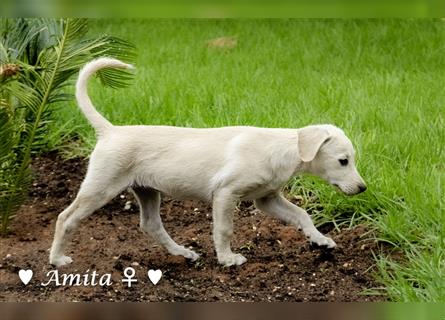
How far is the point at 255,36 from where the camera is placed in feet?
16.4

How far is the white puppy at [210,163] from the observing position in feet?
14.4

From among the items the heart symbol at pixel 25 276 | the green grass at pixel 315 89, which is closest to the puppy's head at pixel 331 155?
the green grass at pixel 315 89

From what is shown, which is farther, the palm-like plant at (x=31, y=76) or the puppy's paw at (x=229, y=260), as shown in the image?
the palm-like plant at (x=31, y=76)

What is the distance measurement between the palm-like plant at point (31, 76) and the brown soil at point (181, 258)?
18cm

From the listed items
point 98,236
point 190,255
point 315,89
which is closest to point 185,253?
point 190,255

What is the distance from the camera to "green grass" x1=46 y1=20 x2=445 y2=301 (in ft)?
15.7

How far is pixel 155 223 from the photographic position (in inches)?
181

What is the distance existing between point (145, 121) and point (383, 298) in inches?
52.9

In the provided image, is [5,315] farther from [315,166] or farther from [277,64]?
[277,64]

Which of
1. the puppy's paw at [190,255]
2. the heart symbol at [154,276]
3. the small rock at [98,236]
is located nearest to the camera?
the heart symbol at [154,276]

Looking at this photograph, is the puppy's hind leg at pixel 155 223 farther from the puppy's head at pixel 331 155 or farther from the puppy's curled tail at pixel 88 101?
the puppy's head at pixel 331 155

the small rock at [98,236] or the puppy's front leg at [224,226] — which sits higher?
the puppy's front leg at [224,226]

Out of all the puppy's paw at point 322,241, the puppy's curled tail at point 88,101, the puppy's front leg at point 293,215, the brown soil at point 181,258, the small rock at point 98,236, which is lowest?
the brown soil at point 181,258

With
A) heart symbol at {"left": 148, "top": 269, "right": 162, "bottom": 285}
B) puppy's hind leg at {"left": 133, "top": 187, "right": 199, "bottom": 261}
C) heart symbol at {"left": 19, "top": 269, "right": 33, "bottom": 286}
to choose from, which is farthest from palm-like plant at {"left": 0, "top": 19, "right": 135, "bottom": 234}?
heart symbol at {"left": 148, "top": 269, "right": 162, "bottom": 285}
